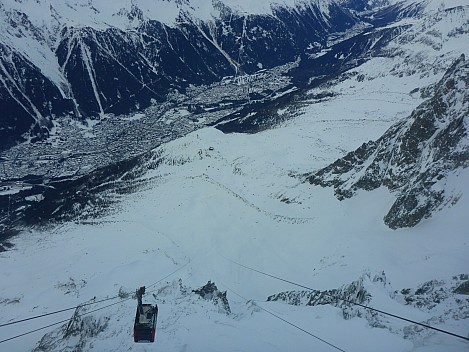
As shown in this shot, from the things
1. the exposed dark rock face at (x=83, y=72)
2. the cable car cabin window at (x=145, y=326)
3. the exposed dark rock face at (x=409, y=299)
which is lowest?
the exposed dark rock face at (x=409, y=299)

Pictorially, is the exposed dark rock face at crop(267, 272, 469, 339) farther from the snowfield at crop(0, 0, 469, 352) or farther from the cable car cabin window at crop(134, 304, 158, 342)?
the cable car cabin window at crop(134, 304, 158, 342)

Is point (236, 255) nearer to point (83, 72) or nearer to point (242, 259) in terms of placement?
point (242, 259)

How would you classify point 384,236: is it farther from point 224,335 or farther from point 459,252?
point 224,335

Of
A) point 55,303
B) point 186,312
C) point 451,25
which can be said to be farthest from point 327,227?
point 451,25

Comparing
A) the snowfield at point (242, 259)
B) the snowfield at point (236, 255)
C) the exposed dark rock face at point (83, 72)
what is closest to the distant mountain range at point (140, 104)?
the exposed dark rock face at point (83, 72)

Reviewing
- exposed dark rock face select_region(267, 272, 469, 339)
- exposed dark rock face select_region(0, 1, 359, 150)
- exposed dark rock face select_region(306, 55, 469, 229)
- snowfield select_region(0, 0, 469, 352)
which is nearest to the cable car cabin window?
snowfield select_region(0, 0, 469, 352)

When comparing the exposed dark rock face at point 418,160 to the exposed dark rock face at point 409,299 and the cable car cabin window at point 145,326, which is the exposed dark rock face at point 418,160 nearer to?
the exposed dark rock face at point 409,299

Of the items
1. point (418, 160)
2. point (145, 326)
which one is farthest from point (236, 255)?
point (418, 160)
